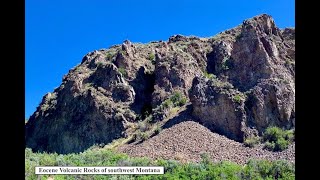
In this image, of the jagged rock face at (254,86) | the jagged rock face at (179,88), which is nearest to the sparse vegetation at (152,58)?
the jagged rock face at (179,88)

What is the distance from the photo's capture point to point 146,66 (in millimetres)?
31531

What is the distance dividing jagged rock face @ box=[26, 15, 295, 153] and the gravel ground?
97 centimetres

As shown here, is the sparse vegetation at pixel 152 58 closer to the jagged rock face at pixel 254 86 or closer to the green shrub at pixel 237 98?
the jagged rock face at pixel 254 86

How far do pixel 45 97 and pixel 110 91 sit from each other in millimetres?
6919

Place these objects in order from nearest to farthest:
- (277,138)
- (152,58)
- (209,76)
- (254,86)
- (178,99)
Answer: (277,138) < (254,86) < (178,99) < (209,76) < (152,58)

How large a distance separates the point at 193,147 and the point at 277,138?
397 cm

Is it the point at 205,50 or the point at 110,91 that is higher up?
the point at 205,50

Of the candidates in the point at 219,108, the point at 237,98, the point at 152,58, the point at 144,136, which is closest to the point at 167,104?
the point at 144,136

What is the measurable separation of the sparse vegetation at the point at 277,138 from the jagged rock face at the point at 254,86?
3.09 ft

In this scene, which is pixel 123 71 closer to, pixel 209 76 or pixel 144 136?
pixel 209 76

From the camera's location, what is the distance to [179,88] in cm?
2848

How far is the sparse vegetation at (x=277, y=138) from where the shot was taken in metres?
21.6
